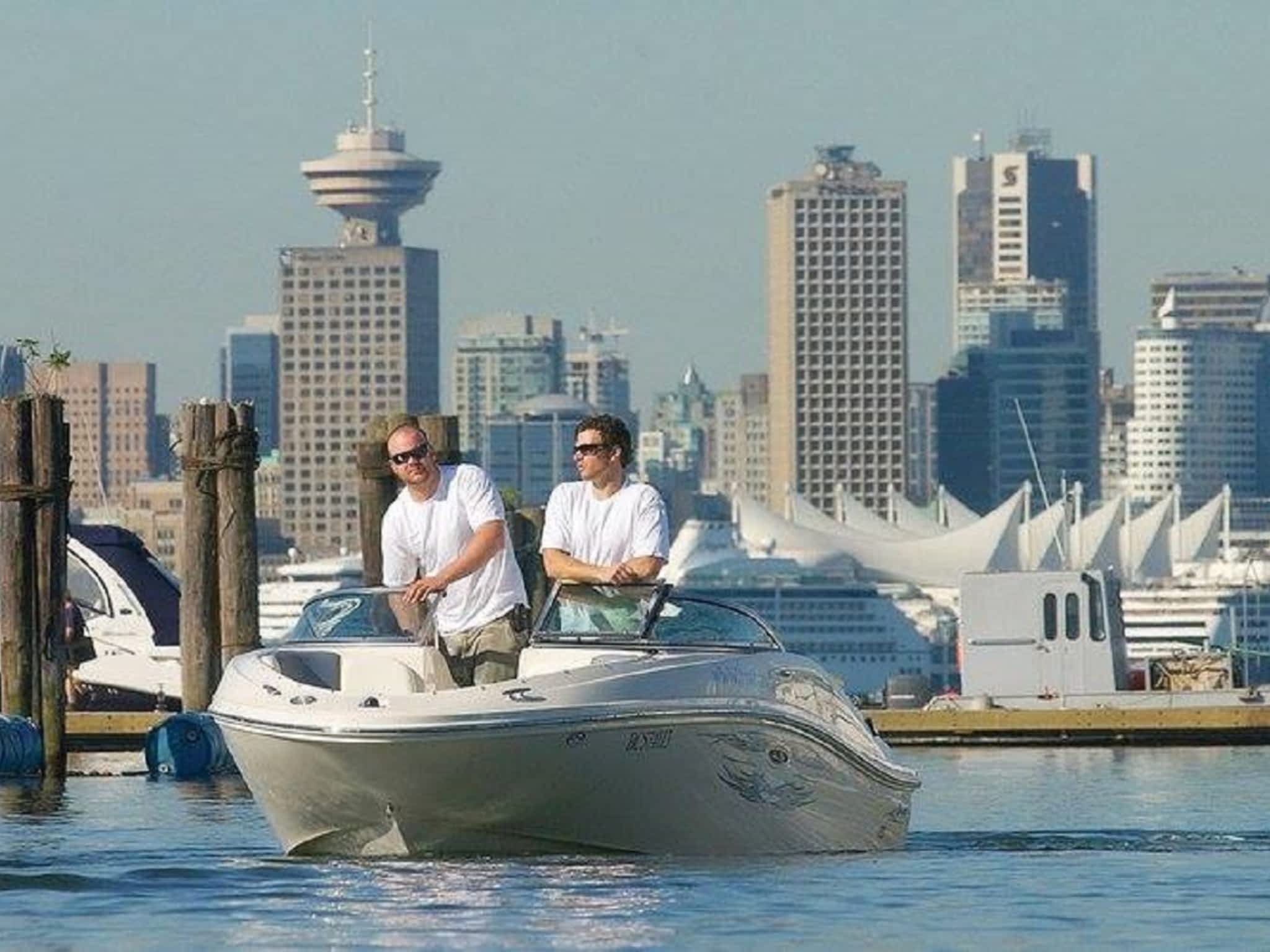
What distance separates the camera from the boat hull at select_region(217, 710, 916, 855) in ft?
64.6

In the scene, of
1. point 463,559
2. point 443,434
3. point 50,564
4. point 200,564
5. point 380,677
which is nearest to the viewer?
point 380,677

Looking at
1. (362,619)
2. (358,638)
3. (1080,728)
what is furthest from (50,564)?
(1080,728)

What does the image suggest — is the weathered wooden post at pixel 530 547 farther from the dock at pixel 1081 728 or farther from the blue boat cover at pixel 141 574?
the blue boat cover at pixel 141 574

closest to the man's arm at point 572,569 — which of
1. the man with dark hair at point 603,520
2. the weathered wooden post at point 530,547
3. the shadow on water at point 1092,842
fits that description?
the man with dark hair at point 603,520

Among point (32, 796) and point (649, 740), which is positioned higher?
point (649, 740)

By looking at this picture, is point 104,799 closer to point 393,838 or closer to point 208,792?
point 208,792

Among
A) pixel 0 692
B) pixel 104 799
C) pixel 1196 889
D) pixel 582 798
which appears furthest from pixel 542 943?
pixel 0 692

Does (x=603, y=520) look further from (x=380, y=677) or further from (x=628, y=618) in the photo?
(x=380, y=677)

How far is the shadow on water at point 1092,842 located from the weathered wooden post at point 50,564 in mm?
8654

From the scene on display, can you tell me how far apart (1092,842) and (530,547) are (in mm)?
17143

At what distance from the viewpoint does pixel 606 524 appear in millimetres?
20844

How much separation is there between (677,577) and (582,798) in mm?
175350

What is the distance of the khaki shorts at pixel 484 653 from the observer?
20.7 meters

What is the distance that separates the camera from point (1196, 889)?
810 inches
